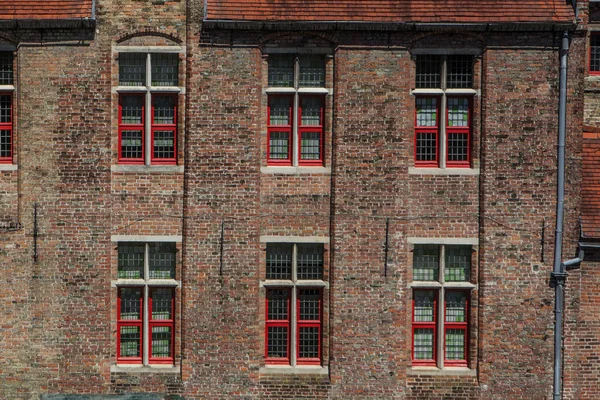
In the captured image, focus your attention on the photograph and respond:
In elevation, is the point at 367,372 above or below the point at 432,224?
below

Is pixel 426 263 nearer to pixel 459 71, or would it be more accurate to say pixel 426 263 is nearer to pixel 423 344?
pixel 423 344

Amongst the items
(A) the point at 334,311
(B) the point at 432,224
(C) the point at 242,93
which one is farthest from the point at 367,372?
(C) the point at 242,93

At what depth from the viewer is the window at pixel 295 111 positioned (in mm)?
15164

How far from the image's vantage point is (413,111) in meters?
15.2

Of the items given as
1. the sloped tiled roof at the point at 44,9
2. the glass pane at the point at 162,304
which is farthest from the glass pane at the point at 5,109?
the glass pane at the point at 162,304

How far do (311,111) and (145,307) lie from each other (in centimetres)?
533

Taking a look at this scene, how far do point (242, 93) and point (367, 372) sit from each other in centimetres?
627

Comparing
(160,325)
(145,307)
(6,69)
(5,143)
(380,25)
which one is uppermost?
(380,25)

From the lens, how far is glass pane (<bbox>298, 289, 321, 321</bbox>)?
15.4 metres

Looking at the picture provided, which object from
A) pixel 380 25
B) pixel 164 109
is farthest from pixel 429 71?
pixel 164 109

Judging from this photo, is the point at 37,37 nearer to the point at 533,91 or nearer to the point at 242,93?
the point at 242,93

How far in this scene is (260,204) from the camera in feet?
49.5

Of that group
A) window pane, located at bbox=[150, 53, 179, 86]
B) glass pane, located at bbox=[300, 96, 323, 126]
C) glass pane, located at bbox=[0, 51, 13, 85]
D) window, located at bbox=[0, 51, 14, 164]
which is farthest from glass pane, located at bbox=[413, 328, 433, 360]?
glass pane, located at bbox=[0, 51, 13, 85]

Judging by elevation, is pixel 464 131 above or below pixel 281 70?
below
